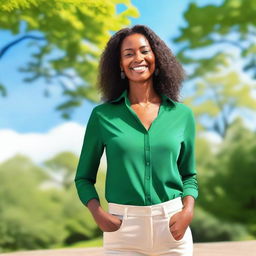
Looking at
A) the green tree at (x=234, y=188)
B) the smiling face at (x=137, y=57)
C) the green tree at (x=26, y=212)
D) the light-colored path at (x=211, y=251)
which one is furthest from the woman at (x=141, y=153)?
the green tree at (x=234, y=188)

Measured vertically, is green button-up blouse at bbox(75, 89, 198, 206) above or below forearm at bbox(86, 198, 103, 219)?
above

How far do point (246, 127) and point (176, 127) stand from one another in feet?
37.7

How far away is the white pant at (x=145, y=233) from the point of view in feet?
5.40

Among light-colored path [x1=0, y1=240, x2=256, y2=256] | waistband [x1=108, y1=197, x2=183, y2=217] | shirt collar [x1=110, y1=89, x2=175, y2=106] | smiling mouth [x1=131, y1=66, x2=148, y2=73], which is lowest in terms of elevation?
light-colored path [x1=0, y1=240, x2=256, y2=256]

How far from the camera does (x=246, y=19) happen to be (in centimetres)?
1270

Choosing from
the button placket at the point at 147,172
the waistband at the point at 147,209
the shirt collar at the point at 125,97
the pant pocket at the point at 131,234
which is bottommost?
the pant pocket at the point at 131,234

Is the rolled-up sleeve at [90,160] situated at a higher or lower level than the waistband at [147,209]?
higher

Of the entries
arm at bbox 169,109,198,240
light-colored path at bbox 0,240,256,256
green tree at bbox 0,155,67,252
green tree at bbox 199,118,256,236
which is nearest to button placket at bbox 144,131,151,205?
arm at bbox 169,109,198,240

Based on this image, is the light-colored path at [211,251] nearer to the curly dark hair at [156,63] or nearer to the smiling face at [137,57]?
the curly dark hair at [156,63]

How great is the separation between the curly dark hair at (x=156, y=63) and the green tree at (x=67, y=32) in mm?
4963

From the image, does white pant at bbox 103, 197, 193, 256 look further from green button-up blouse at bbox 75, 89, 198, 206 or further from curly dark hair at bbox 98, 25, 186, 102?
curly dark hair at bbox 98, 25, 186, 102

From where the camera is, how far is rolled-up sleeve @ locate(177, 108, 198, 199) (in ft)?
5.94

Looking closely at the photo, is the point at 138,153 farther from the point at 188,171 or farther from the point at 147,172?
the point at 188,171

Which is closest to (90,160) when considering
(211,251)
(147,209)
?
(147,209)
